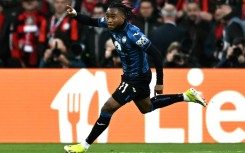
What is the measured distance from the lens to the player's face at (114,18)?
39.3ft

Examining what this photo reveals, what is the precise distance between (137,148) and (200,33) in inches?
156

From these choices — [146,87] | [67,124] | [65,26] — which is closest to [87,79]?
[67,124]

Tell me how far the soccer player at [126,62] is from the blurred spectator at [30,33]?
4830 millimetres

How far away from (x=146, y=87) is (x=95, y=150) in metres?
1.59


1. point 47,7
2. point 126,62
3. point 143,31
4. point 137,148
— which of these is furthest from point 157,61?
point 47,7

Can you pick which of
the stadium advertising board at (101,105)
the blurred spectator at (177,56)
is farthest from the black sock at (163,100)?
the blurred spectator at (177,56)

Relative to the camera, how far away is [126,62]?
1232cm

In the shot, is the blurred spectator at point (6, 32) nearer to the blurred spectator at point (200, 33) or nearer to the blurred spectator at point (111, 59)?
the blurred spectator at point (111, 59)

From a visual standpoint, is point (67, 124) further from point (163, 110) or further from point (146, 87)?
point (146, 87)

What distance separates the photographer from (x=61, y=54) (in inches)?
644

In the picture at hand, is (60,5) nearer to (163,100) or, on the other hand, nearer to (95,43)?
(95,43)

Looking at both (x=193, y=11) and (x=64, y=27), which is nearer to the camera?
(x=64, y=27)

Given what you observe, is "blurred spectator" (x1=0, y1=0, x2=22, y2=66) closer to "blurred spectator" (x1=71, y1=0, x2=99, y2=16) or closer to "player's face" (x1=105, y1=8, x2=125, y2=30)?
"blurred spectator" (x1=71, y1=0, x2=99, y2=16)

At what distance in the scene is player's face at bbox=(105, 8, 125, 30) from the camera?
12.0 m
